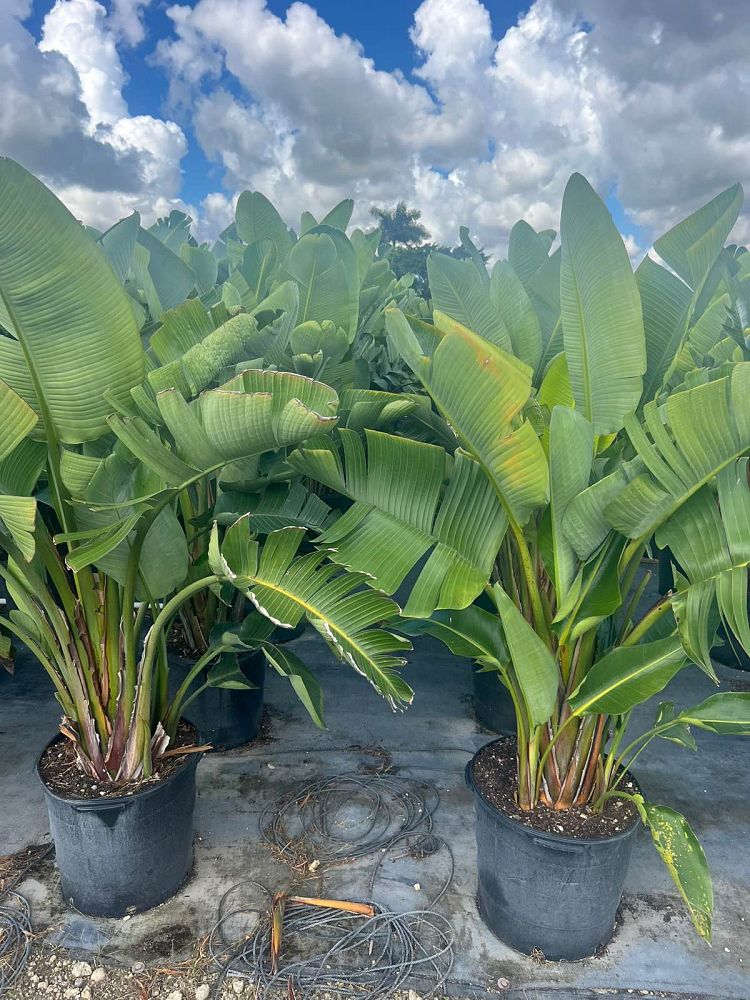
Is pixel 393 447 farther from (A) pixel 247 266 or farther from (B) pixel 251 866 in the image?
(A) pixel 247 266

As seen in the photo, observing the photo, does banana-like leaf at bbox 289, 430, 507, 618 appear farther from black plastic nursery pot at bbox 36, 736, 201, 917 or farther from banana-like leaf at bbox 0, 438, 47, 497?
black plastic nursery pot at bbox 36, 736, 201, 917

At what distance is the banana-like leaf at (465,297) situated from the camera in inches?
73.7

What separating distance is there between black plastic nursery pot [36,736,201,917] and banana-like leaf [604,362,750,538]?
147 cm

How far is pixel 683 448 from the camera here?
134cm

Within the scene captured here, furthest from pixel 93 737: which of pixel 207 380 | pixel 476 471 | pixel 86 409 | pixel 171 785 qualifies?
pixel 476 471

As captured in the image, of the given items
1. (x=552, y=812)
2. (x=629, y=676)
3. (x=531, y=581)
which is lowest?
(x=552, y=812)

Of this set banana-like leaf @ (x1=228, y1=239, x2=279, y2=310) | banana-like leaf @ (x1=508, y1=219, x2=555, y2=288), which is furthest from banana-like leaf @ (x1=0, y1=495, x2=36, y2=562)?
banana-like leaf @ (x1=508, y1=219, x2=555, y2=288)

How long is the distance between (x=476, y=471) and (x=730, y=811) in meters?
1.82

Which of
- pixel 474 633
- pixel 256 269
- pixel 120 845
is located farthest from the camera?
A: pixel 256 269

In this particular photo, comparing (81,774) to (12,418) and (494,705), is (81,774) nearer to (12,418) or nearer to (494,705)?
(12,418)

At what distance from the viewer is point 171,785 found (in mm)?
1909

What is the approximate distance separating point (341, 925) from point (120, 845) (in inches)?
26.1

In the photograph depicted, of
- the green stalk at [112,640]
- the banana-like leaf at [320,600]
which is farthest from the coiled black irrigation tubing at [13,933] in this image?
the banana-like leaf at [320,600]

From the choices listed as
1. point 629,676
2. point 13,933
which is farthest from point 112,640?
point 629,676
